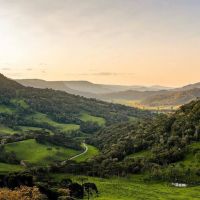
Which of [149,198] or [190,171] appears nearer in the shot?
[149,198]

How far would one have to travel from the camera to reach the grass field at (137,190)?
146 metres

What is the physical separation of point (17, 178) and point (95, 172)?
256 ft

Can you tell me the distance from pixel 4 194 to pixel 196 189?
106 m

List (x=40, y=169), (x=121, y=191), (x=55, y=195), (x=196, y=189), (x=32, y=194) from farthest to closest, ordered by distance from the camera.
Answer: (x=40, y=169)
(x=196, y=189)
(x=121, y=191)
(x=55, y=195)
(x=32, y=194)

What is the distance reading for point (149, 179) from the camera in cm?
18600

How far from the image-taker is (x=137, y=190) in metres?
158

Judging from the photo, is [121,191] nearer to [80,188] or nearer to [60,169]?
[80,188]

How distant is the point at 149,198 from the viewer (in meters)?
144

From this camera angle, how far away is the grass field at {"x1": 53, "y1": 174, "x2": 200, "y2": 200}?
478ft

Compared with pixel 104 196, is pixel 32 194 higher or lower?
higher

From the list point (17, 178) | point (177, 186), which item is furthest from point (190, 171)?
point (17, 178)

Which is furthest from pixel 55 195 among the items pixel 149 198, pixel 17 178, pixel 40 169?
pixel 40 169

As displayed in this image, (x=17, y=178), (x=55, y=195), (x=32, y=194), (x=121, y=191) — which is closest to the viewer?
(x=32, y=194)

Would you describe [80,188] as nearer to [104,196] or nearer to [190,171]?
[104,196]
